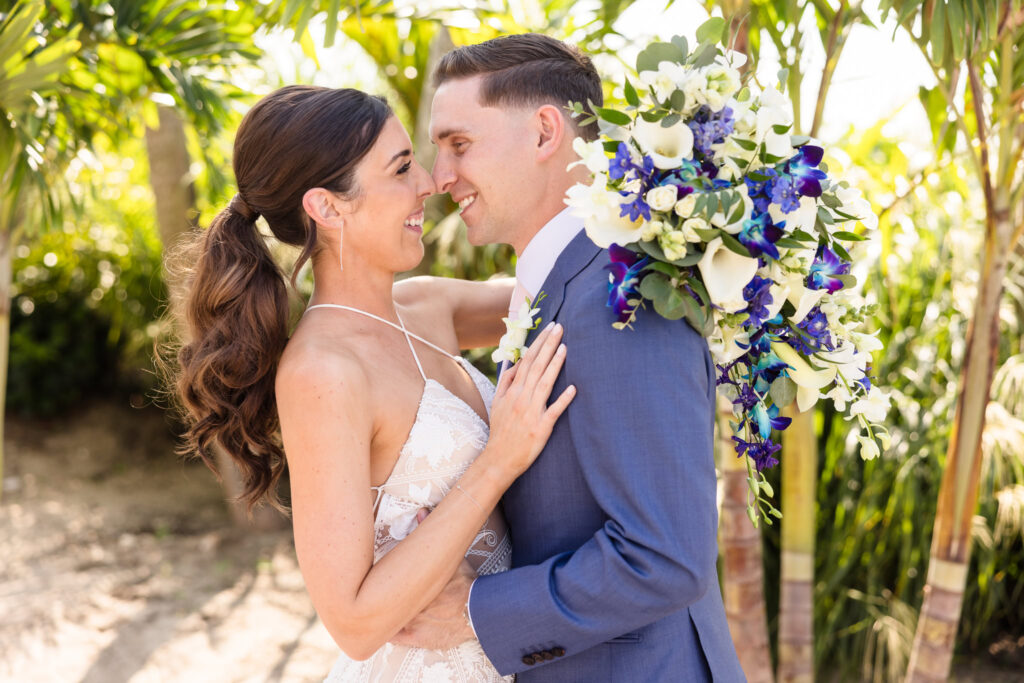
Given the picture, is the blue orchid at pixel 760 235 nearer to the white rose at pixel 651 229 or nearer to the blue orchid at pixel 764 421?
the white rose at pixel 651 229

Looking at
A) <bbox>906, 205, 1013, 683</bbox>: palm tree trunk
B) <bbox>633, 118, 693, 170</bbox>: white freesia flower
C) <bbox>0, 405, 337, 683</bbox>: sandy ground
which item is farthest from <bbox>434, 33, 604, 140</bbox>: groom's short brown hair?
<bbox>0, 405, 337, 683</bbox>: sandy ground

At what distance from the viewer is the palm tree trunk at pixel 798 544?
297cm

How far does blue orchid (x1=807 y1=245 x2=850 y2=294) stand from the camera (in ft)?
5.53

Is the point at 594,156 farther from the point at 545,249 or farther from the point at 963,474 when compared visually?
the point at 963,474

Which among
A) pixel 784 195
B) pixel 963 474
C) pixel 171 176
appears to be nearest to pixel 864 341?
pixel 784 195

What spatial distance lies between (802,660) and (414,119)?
15.9ft

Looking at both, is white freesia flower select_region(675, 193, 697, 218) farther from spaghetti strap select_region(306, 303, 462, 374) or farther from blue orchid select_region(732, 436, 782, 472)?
spaghetti strap select_region(306, 303, 462, 374)

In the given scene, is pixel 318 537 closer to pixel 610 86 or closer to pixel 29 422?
pixel 610 86

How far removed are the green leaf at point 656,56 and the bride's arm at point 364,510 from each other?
519 mm

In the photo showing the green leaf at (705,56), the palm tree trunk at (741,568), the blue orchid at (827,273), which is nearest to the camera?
the green leaf at (705,56)

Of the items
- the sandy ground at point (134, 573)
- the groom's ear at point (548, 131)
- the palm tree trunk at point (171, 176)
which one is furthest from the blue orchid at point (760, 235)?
the palm tree trunk at point (171, 176)

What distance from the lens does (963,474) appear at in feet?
8.96

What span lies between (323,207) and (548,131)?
577 mm

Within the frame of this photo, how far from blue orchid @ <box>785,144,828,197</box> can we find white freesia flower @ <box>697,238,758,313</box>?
171 mm
